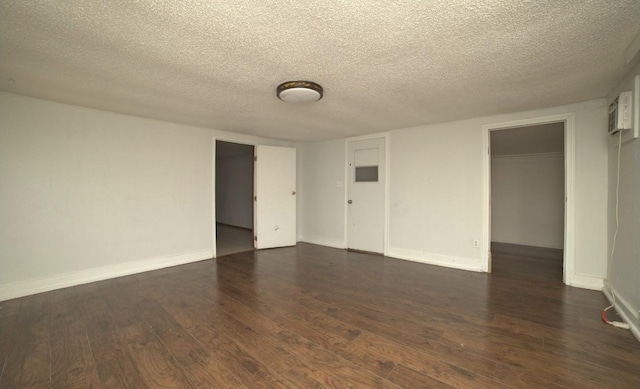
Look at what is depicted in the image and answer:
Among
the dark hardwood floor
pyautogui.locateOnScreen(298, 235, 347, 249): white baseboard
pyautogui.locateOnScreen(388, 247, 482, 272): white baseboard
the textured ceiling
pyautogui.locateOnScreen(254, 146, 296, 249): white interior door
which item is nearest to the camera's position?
the textured ceiling

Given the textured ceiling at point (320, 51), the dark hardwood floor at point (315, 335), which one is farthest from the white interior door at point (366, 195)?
the textured ceiling at point (320, 51)

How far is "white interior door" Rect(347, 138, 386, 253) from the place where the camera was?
183 inches

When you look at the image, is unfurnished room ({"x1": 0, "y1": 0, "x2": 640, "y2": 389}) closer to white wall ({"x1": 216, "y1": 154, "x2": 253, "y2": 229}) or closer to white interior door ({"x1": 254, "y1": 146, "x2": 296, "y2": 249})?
white interior door ({"x1": 254, "y1": 146, "x2": 296, "y2": 249})

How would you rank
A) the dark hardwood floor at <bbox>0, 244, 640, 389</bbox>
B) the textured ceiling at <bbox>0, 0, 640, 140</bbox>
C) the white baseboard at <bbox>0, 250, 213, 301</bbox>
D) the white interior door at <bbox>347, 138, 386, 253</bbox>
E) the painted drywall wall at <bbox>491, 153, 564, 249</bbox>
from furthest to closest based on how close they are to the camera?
1. the painted drywall wall at <bbox>491, 153, 564, 249</bbox>
2. the white interior door at <bbox>347, 138, 386, 253</bbox>
3. the white baseboard at <bbox>0, 250, 213, 301</bbox>
4. the dark hardwood floor at <bbox>0, 244, 640, 389</bbox>
5. the textured ceiling at <bbox>0, 0, 640, 140</bbox>

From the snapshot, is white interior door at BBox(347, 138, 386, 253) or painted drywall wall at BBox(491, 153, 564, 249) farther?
painted drywall wall at BBox(491, 153, 564, 249)

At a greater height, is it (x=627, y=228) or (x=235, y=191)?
(x=235, y=191)

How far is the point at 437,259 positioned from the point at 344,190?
2129 millimetres

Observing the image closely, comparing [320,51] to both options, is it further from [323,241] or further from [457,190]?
[323,241]

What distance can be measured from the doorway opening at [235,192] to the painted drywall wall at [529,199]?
6068mm

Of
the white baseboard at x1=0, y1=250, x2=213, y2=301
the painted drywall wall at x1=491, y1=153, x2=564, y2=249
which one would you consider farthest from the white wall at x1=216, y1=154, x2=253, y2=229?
the painted drywall wall at x1=491, y1=153, x2=564, y2=249

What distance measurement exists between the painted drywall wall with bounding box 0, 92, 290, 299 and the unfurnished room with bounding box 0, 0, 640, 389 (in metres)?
Result: 0.02

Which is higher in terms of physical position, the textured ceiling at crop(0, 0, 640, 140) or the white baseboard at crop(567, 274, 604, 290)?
the textured ceiling at crop(0, 0, 640, 140)

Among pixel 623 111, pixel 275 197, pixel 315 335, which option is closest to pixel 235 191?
pixel 275 197

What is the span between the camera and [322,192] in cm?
555
